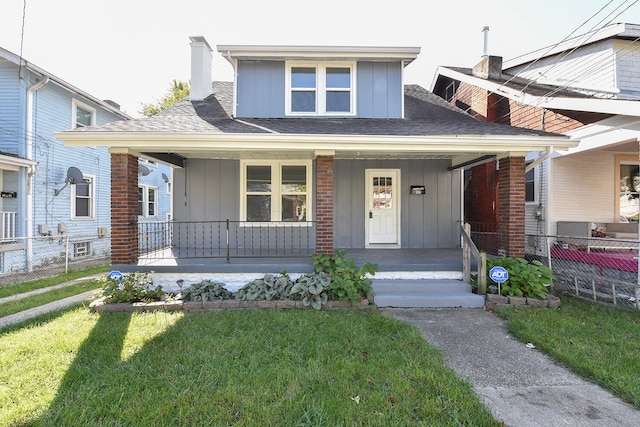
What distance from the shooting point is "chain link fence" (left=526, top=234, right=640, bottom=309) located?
5355 mm

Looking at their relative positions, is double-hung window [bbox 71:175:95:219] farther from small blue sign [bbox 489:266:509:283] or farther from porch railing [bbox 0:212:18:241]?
small blue sign [bbox 489:266:509:283]

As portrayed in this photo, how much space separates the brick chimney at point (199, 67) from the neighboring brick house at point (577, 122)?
7727mm

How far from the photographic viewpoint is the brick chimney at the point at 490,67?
9844mm

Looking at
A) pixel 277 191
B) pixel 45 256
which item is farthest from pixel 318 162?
pixel 45 256

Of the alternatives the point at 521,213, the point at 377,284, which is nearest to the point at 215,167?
the point at 377,284

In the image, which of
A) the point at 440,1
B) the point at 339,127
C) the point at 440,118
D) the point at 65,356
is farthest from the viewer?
the point at 440,1

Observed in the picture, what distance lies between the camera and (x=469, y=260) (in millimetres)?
5832

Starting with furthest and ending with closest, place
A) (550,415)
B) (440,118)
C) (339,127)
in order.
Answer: (440,118) < (339,127) < (550,415)

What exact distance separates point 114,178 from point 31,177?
5420 millimetres

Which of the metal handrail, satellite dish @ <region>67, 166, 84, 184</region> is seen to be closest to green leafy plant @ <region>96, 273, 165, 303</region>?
the metal handrail

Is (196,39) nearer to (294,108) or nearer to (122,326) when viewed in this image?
(294,108)

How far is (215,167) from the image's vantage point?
800 cm

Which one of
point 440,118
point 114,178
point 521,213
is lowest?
point 521,213

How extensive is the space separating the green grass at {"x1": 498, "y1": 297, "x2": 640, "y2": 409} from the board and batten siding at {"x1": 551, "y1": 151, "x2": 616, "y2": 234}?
3782mm
